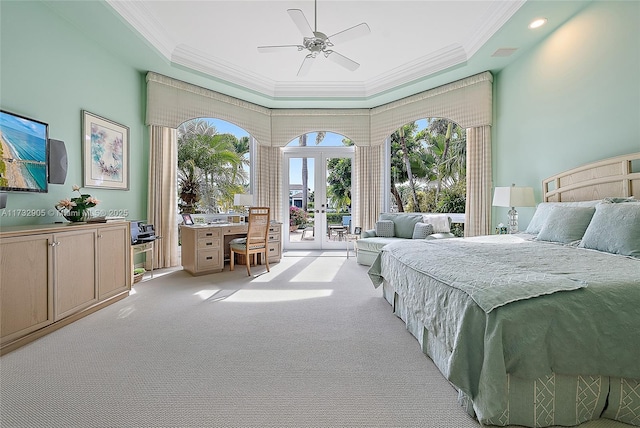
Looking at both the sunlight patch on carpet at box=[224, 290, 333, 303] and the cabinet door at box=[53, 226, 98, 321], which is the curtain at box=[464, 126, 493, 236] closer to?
the sunlight patch on carpet at box=[224, 290, 333, 303]

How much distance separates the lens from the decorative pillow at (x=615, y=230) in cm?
198

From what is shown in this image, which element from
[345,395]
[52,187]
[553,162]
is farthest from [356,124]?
[345,395]

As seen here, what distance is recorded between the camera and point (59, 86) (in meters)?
3.09

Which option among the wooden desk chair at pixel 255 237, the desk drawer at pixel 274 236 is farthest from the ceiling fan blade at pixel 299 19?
the desk drawer at pixel 274 236

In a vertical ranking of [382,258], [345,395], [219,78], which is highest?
[219,78]

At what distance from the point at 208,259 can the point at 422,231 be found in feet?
10.9

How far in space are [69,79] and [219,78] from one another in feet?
6.76

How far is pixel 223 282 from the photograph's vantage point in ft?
12.8

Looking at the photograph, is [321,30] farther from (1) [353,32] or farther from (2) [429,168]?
(2) [429,168]

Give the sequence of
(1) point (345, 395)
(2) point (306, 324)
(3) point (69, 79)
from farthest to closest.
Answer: (3) point (69, 79)
(2) point (306, 324)
(1) point (345, 395)

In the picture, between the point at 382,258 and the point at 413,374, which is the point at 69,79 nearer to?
the point at 382,258

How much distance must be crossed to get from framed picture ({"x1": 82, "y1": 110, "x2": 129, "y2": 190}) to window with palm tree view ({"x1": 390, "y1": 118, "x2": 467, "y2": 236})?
15.8ft

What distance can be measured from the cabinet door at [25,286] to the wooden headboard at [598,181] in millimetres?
4942

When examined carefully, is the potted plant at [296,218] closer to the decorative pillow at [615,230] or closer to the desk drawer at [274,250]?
the desk drawer at [274,250]
